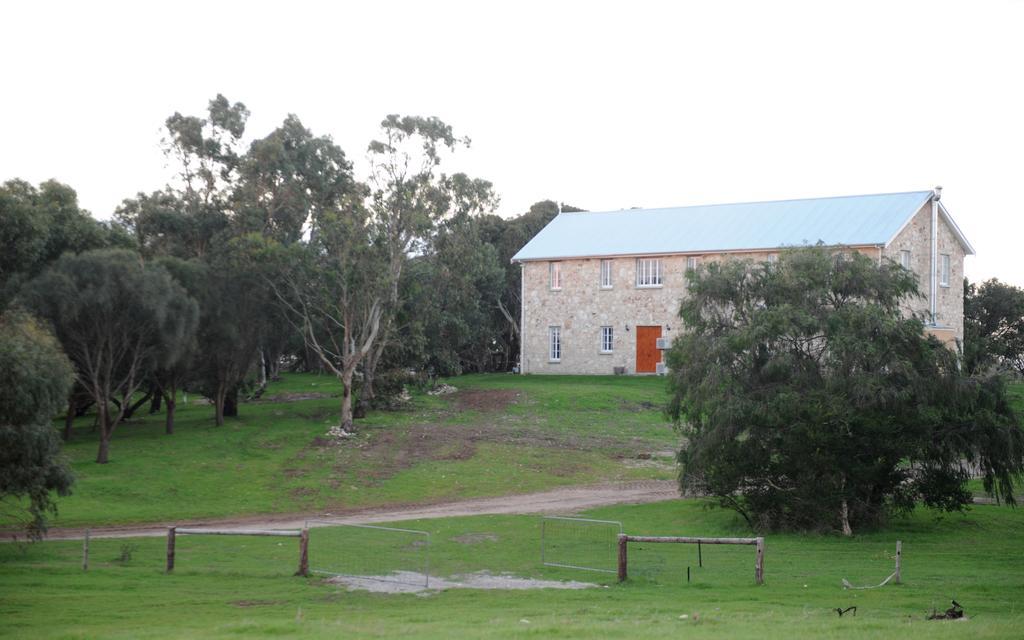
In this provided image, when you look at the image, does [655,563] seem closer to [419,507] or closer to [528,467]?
[419,507]

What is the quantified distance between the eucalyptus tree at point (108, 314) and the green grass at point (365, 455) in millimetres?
3261

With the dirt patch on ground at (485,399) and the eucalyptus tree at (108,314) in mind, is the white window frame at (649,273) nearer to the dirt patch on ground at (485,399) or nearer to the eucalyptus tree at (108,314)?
the dirt patch on ground at (485,399)

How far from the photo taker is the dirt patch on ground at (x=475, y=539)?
24.7 m

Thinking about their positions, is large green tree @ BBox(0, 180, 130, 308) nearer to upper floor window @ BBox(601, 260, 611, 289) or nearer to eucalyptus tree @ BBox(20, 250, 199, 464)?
eucalyptus tree @ BBox(20, 250, 199, 464)

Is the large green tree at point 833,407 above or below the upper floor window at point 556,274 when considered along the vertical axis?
below

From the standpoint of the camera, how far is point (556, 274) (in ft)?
205

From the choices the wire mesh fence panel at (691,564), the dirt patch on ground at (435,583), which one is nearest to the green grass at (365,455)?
the wire mesh fence panel at (691,564)

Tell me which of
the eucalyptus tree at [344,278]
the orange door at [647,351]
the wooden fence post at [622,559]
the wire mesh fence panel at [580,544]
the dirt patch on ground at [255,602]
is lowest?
the dirt patch on ground at [255,602]

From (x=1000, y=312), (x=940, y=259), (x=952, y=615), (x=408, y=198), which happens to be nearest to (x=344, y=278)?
(x=408, y=198)

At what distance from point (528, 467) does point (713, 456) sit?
1186 centimetres

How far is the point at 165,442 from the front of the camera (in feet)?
136

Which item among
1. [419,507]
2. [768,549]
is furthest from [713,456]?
[419,507]

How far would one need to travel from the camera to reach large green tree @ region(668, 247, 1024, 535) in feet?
83.7

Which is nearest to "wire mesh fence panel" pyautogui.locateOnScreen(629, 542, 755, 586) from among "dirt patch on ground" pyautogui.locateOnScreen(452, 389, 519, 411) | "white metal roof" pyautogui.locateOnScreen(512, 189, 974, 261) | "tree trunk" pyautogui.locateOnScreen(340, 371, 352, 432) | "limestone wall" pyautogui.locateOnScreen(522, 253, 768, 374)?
"tree trunk" pyautogui.locateOnScreen(340, 371, 352, 432)
